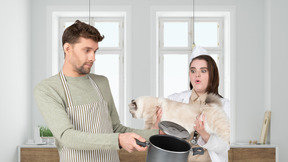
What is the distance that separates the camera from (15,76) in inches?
142

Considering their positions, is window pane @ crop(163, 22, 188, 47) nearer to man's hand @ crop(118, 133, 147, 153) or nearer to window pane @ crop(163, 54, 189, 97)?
window pane @ crop(163, 54, 189, 97)

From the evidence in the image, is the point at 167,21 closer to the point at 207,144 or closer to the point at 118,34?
Result: the point at 118,34

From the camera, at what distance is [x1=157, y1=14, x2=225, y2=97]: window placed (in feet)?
14.4

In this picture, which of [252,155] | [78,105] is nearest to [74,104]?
[78,105]

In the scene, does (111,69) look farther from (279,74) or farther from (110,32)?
(279,74)

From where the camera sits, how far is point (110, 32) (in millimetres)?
4457

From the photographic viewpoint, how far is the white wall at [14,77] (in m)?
3.30

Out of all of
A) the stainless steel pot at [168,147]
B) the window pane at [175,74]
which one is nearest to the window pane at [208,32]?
the window pane at [175,74]

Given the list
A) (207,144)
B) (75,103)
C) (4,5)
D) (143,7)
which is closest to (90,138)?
(75,103)

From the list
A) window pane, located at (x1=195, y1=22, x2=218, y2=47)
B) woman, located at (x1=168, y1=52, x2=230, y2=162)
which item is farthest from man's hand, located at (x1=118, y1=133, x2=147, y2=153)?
window pane, located at (x1=195, y1=22, x2=218, y2=47)

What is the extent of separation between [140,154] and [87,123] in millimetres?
2317

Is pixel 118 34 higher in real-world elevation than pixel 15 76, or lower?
higher

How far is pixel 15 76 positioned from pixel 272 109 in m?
3.19

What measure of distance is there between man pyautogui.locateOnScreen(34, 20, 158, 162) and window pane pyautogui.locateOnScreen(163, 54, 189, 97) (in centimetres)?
281
